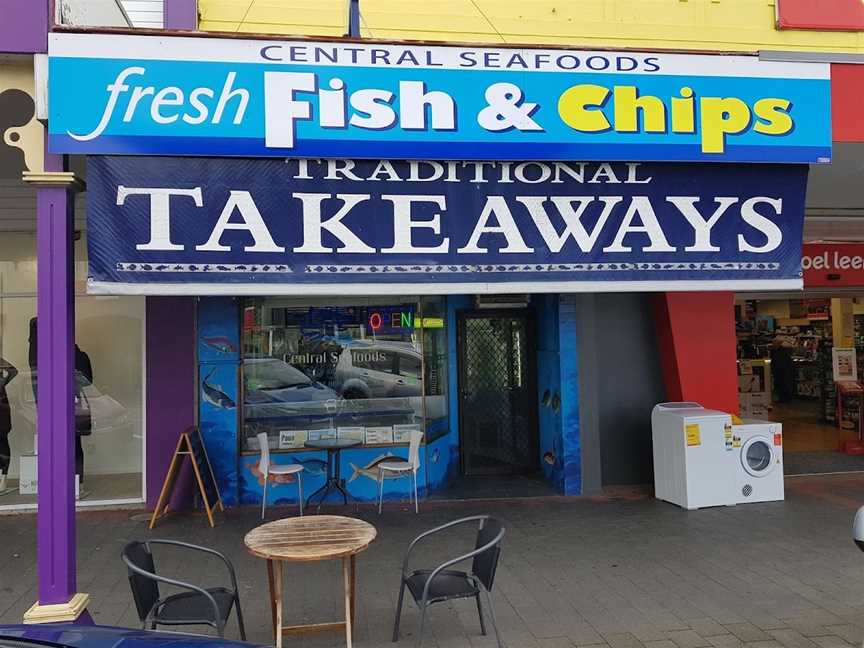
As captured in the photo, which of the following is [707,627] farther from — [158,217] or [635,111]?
[158,217]

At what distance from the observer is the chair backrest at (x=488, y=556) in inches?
164

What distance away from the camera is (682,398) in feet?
26.6

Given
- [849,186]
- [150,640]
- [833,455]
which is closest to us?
[150,640]

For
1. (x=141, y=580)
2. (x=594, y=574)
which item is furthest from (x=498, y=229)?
(x=141, y=580)

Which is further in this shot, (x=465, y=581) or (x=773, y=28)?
(x=773, y=28)

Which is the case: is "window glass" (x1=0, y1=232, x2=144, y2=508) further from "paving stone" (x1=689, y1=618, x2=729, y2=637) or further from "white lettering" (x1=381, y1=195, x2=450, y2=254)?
"paving stone" (x1=689, y1=618, x2=729, y2=637)

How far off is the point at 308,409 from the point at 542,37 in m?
5.00

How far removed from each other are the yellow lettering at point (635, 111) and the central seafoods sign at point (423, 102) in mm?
10

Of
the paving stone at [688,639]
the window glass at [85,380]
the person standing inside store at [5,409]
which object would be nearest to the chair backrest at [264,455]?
the window glass at [85,380]

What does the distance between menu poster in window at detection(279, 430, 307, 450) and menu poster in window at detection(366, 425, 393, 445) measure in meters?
0.76

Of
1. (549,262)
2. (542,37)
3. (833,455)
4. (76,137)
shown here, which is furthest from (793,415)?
(76,137)

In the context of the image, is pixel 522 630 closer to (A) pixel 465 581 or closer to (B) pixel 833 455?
(A) pixel 465 581

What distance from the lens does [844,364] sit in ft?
37.9

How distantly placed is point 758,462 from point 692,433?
939 millimetres
